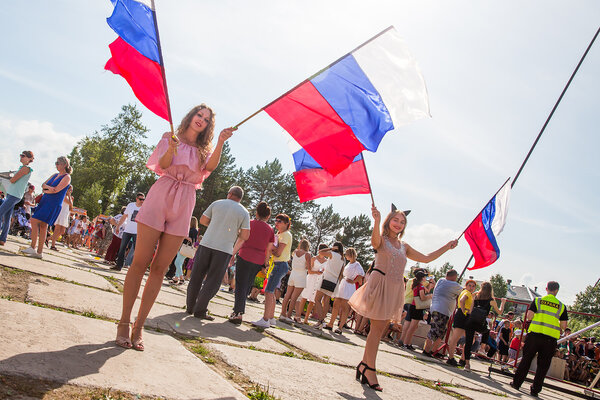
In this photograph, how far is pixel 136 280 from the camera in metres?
2.89

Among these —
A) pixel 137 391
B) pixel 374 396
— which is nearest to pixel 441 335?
pixel 374 396

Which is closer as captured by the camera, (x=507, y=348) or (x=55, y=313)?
(x=55, y=313)

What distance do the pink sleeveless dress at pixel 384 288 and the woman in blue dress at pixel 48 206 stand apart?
5265 millimetres

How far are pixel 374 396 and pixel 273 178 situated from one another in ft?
170

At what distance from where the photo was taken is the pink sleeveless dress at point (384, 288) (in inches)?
163

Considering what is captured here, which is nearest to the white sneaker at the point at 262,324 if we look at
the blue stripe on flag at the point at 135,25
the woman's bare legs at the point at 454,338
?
the blue stripe on flag at the point at 135,25

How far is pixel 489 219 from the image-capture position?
694 centimetres

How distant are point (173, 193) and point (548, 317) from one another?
7180 mm

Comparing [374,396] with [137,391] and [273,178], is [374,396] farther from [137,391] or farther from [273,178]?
[273,178]

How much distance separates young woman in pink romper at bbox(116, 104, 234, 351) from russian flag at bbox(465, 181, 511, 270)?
17.0 ft

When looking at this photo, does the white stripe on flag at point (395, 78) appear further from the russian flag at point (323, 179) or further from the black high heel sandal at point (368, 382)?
the black high heel sandal at point (368, 382)

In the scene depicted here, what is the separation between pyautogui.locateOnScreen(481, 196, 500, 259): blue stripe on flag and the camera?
6.81m

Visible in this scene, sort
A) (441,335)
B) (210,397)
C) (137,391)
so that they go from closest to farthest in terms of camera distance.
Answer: (137,391), (210,397), (441,335)

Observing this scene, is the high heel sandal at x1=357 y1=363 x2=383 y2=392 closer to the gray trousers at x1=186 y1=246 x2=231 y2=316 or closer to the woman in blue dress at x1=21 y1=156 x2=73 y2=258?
the gray trousers at x1=186 y1=246 x2=231 y2=316
